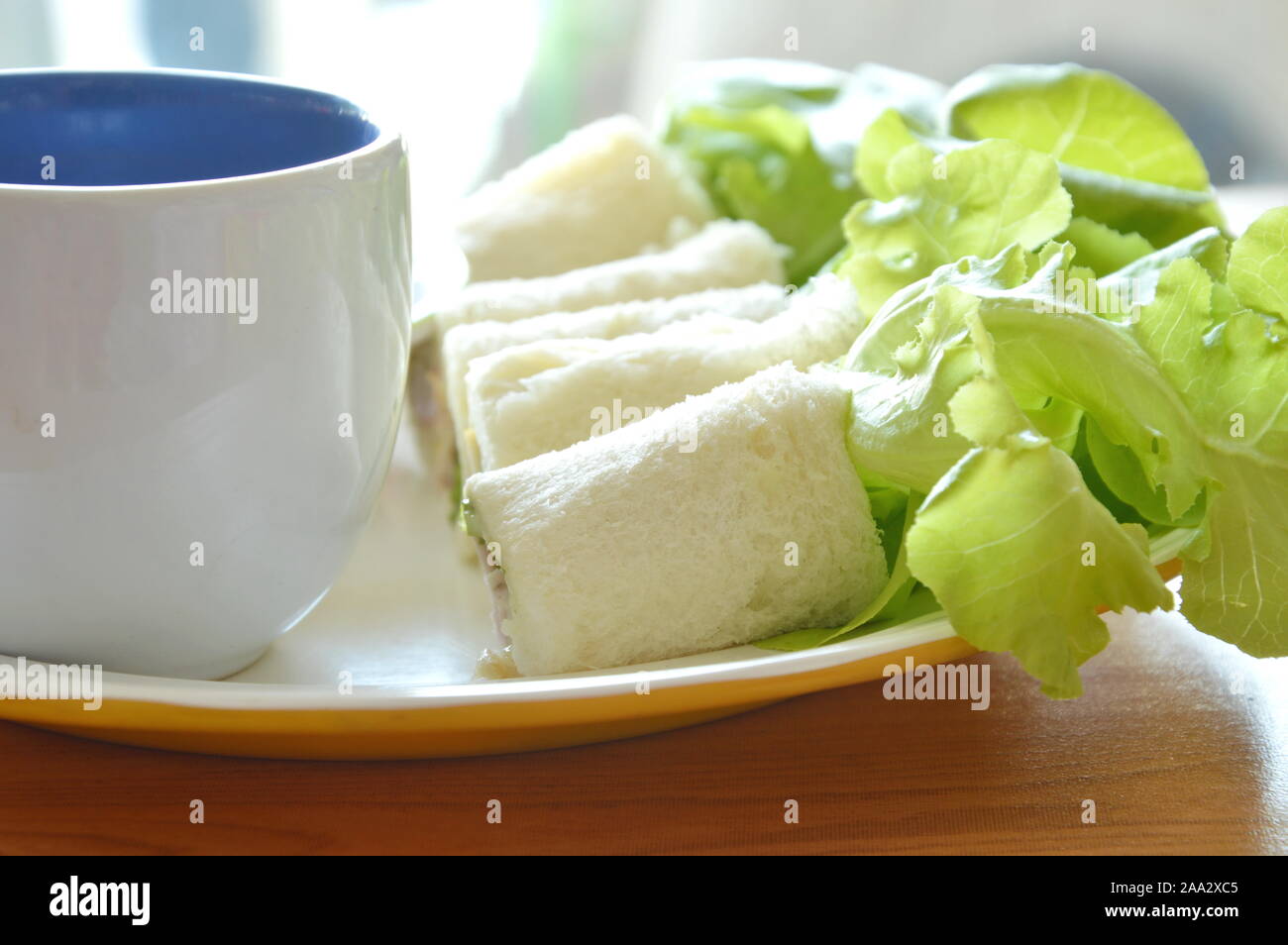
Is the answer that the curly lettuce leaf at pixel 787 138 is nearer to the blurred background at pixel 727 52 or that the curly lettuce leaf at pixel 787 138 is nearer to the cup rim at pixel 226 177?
the cup rim at pixel 226 177

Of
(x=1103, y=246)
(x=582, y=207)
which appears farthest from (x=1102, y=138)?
(x=582, y=207)

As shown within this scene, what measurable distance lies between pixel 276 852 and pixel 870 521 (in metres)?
0.36

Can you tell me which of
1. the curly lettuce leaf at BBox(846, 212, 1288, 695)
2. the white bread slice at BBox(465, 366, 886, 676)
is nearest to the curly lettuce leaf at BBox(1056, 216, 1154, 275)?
the curly lettuce leaf at BBox(846, 212, 1288, 695)

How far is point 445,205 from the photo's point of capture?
1.31m

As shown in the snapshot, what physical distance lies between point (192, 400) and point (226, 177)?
9.1 inches

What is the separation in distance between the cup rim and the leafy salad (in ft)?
0.97

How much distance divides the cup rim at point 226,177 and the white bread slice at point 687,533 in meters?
0.19

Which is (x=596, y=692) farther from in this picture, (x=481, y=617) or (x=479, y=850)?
(x=481, y=617)

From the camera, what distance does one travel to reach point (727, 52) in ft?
9.84

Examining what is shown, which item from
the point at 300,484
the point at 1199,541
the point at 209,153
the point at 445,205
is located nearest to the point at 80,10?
the point at 445,205

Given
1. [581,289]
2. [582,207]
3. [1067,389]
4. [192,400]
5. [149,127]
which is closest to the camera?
[192,400]

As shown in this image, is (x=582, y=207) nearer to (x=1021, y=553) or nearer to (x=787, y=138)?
(x=787, y=138)

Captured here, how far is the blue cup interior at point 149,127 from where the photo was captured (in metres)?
0.84

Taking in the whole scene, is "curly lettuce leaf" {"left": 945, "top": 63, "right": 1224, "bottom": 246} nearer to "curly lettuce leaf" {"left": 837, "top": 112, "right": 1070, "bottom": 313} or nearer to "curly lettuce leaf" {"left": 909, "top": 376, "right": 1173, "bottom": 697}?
"curly lettuce leaf" {"left": 837, "top": 112, "right": 1070, "bottom": 313}
